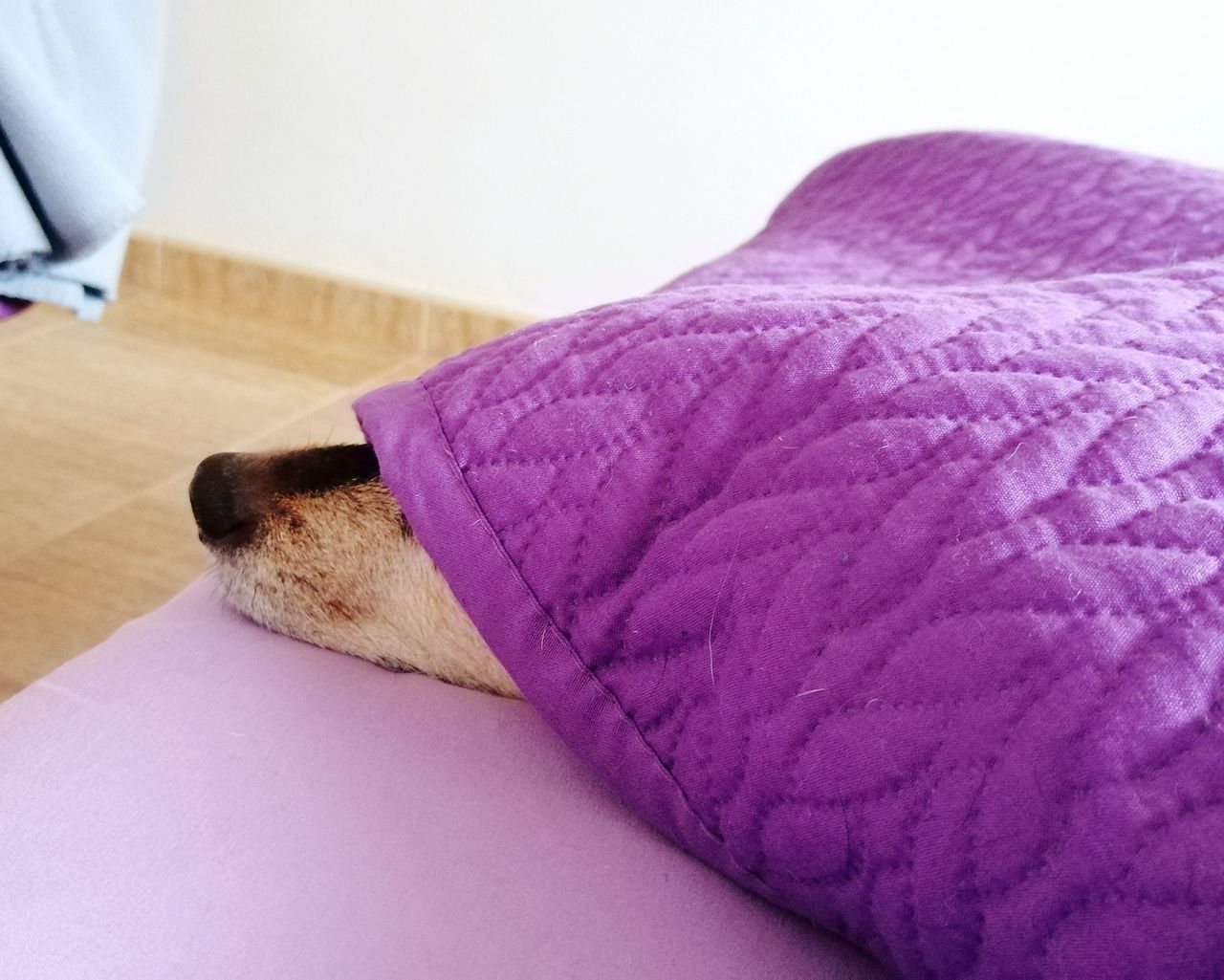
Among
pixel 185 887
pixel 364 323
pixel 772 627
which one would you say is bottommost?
pixel 364 323

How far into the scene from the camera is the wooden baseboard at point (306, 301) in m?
2.03

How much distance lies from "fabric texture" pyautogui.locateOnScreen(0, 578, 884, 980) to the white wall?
1519 mm

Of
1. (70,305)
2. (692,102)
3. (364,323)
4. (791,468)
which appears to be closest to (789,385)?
(791,468)

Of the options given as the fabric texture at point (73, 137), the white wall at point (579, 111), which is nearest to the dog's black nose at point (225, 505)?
the fabric texture at point (73, 137)

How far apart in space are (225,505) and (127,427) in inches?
47.4

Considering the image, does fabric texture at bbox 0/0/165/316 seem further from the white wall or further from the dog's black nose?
the white wall

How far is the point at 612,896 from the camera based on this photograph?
357 mm

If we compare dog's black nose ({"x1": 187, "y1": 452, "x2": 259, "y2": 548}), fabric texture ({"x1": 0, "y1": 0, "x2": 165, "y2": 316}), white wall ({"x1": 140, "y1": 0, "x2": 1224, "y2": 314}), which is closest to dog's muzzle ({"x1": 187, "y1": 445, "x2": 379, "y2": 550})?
dog's black nose ({"x1": 187, "y1": 452, "x2": 259, "y2": 548})

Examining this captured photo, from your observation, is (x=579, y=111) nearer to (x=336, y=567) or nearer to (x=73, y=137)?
(x=73, y=137)

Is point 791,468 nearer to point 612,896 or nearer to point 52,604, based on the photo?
point 612,896

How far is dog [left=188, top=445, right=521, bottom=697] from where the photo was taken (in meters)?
0.46

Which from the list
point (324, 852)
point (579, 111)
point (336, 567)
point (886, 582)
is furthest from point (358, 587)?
point (579, 111)

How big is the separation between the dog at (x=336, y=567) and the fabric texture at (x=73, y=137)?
8.4 inches

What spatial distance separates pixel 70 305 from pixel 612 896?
1.87ft
